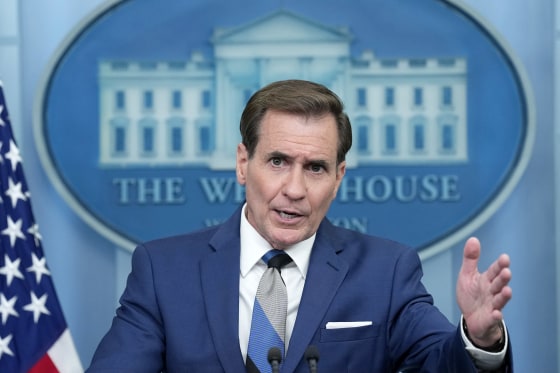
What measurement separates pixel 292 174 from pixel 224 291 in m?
0.35

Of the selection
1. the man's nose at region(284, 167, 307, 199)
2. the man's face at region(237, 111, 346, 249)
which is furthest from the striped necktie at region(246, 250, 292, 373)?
the man's nose at region(284, 167, 307, 199)

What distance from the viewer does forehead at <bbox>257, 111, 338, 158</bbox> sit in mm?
2490

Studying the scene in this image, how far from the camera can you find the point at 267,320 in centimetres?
245

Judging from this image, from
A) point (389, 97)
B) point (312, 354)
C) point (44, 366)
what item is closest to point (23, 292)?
point (44, 366)

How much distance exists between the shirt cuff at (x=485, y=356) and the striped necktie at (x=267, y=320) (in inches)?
19.0

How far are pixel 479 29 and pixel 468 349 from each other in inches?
86.1

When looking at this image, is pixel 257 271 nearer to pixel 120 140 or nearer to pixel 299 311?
pixel 299 311

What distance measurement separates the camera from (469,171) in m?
4.03

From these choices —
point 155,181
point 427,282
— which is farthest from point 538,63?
point 155,181

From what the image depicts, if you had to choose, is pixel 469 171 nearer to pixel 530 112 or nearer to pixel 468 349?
pixel 530 112

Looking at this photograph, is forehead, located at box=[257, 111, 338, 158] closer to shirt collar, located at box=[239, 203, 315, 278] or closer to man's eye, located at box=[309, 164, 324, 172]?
man's eye, located at box=[309, 164, 324, 172]

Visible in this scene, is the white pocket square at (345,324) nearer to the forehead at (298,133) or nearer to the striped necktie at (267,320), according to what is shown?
the striped necktie at (267,320)

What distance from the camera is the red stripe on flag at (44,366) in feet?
11.8

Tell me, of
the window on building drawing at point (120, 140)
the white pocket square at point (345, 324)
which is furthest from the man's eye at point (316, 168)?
the window on building drawing at point (120, 140)
